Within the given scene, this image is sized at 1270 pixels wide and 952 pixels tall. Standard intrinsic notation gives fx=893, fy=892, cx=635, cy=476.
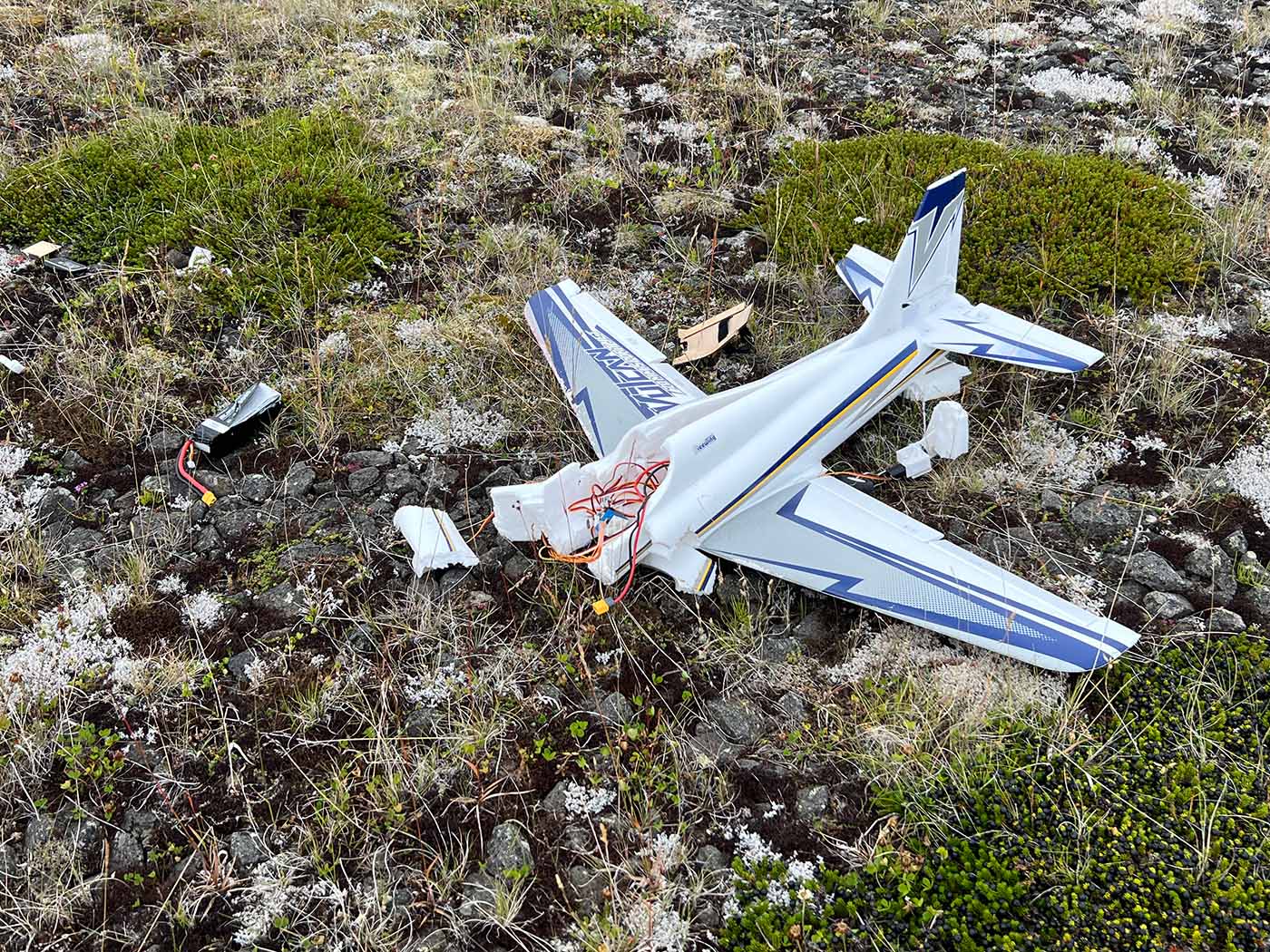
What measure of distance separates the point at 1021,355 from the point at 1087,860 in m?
4.22

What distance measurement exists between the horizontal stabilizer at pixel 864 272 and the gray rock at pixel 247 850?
6836mm

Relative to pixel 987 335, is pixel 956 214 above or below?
above

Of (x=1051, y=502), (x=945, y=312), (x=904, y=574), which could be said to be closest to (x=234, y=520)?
(x=904, y=574)

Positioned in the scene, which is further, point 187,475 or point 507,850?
point 187,475

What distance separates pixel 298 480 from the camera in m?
7.78

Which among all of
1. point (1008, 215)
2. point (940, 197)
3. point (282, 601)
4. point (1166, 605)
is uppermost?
point (940, 197)

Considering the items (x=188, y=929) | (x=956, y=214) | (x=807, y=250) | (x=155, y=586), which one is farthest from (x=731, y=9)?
(x=188, y=929)

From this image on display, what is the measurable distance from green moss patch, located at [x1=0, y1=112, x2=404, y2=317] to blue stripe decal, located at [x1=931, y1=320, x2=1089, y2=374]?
6320 mm

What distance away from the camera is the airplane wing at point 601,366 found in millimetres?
7859

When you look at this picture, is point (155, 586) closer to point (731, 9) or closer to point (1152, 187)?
point (1152, 187)

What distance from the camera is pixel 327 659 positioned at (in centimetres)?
A: 641

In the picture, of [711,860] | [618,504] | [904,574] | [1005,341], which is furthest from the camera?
[1005,341]

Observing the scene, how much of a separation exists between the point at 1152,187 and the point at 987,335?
13.7 ft

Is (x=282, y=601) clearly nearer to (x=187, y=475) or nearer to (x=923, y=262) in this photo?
(x=187, y=475)
